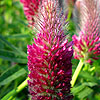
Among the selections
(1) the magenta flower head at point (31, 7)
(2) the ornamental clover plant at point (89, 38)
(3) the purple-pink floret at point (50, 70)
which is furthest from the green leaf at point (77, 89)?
(1) the magenta flower head at point (31, 7)

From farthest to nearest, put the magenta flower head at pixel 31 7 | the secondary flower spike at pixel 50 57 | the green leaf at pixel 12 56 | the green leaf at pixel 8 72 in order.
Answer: the magenta flower head at pixel 31 7
the green leaf at pixel 12 56
the green leaf at pixel 8 72
the secondary flower spike at pixel 50 57

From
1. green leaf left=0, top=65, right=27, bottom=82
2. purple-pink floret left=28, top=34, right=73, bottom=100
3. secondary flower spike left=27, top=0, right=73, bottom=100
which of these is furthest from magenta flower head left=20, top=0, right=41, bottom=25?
purple-pink floret left=28, top=34, right=73, bottom=100

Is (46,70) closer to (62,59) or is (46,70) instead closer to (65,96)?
(62,59)

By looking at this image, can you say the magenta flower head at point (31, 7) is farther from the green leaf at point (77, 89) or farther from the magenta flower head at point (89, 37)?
the green leaf at point (77, 89)

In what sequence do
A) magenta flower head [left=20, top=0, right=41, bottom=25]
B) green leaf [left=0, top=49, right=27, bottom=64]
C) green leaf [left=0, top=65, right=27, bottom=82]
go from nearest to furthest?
green leaf [left=0, top=65, right=27, bottom=82], green leaf [left=0, top=49, right=27, bottom=64], magenta flower head [left=20, top=0, right=41, bottom=25]

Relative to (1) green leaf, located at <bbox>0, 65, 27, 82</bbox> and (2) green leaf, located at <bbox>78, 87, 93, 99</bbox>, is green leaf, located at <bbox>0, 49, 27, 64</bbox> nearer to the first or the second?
(1) green leaf, located at <bbox>0, 65, 27, 82</bbox>

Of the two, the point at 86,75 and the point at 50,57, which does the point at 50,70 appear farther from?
the point at 86,75
